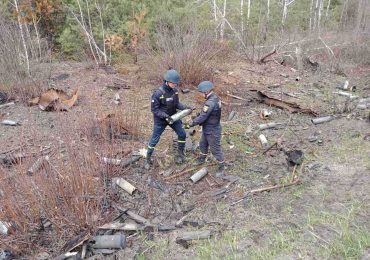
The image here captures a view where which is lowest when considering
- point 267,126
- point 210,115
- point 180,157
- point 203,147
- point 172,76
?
point 267,126

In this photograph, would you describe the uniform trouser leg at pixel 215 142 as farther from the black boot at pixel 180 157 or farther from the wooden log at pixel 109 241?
the wooden log at pixel 109 241

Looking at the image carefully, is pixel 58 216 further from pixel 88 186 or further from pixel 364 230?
pixel 364 230

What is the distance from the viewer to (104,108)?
8.95 meters

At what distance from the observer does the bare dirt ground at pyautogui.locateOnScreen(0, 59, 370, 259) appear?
412 centimetres

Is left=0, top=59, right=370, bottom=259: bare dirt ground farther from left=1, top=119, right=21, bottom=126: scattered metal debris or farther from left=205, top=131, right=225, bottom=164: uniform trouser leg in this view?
left=205, top=131, right=225, bottom=164: uniform trouser leg

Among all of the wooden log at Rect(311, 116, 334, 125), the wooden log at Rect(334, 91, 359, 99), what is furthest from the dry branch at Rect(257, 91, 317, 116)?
the wooden log at Rect(334, 91, 359, 99)

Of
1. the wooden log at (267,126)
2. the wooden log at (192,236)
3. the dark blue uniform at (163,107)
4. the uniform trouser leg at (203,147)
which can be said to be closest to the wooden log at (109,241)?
the wooden log at (192,236)

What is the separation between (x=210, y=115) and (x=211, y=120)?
10cm

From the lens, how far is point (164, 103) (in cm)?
583

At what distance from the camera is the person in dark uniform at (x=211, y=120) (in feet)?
18.2

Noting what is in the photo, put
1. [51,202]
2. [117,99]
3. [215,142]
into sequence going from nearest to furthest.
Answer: [51,202]
[215,142]
[117,99]

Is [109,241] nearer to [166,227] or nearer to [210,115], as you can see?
[166,227]

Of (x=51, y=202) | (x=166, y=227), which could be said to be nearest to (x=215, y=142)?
(x=166, y=227)

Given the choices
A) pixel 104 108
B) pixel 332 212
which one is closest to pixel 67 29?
pixel 104 108
